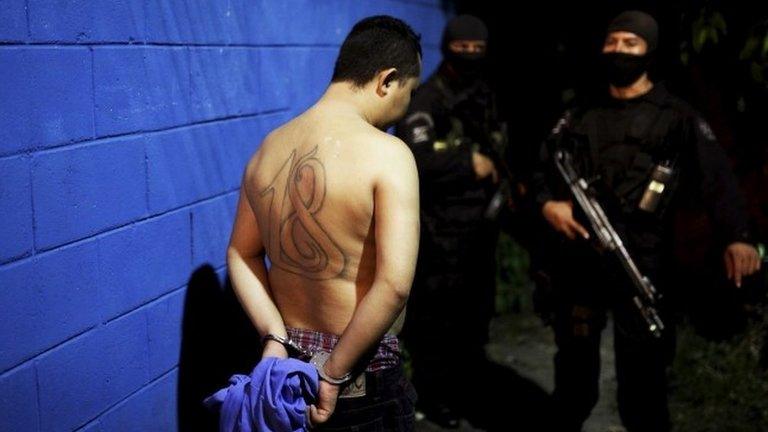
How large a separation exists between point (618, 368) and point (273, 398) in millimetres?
2272

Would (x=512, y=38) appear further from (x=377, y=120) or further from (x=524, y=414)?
(x=377, y=120)

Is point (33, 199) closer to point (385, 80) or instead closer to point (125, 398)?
point (125, 398)

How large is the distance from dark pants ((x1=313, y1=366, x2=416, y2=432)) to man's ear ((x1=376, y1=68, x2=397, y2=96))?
816mm

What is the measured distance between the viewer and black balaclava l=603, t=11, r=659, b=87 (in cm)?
426

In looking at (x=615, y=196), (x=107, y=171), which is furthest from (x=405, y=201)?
(x=615, y=196)

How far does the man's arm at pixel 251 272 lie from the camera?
2750mm

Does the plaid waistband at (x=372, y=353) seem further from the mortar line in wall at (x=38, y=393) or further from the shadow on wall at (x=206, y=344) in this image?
the shadow on wall at (x=206, y=344)

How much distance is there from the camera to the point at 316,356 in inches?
103

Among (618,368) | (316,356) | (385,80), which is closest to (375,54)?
(385,80)

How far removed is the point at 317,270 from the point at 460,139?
2.59m

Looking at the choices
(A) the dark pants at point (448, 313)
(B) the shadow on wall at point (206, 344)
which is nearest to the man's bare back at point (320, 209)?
(B) the shadow on wall at point (206, 344)

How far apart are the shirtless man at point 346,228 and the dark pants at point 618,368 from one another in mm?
1716

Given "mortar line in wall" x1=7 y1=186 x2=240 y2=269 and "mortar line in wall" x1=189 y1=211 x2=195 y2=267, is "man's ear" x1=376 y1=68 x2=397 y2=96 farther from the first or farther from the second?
"mortar line in wall" x1=189 y1=211 x2=195 y2=267

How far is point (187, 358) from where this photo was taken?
343 cm
